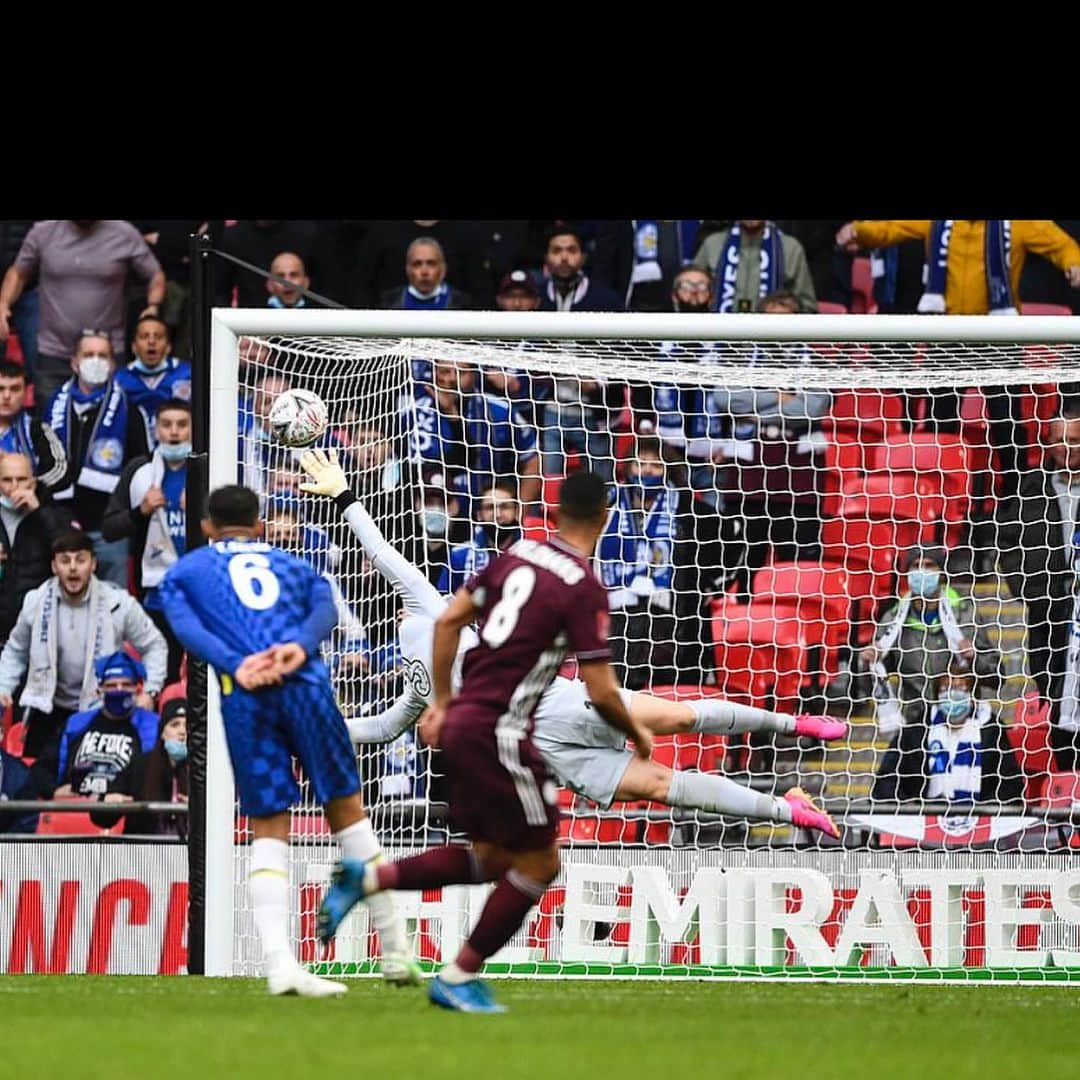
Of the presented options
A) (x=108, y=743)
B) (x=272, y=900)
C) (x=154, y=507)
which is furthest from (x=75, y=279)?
(x=272, y=900)

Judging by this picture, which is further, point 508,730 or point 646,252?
point 646,252

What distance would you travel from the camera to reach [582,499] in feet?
21.2

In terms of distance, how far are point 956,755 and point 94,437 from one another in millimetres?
5798

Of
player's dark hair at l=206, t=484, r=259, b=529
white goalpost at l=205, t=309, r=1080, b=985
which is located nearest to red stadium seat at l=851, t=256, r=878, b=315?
white goalpost at l=205, t=309, r=1080, b=985

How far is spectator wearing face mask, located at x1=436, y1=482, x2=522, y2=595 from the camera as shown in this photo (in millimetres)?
10695

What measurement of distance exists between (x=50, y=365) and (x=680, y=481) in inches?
174

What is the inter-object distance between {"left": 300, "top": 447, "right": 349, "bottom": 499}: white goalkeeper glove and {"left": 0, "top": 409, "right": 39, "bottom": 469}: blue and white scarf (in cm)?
486

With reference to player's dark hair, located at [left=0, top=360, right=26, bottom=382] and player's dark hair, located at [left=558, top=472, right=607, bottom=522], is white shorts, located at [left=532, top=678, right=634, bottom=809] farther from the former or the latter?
player's dark hair, located at [left=0, top=360, right=26, bottom=382]

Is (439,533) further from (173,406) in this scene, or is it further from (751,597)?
(173,406)

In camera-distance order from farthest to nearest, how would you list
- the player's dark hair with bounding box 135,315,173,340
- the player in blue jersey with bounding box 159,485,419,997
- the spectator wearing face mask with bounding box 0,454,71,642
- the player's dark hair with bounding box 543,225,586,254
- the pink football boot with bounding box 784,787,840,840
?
the player's dark hair with bounding box 543,225,586,254
the player's dark hair with bounding box 135,315,173,340
the spectator wearing face mask with bounding box 0,454,71,642
the pink football boot with bounding box 784,787,840,840
the player in blue jersey with bounding box 159,485,419,997

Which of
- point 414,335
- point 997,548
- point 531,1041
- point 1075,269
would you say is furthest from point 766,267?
point 531,1041

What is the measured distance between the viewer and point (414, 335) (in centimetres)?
911

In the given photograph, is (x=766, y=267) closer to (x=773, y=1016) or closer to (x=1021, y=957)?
(x=1021, y=957)

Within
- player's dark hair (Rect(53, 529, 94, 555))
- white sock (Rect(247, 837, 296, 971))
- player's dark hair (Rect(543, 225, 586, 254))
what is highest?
player's dark hair (Rect(543, 225, 586, 254))
